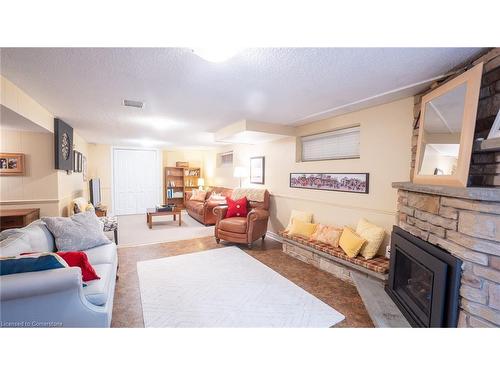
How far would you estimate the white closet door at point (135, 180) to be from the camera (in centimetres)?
661

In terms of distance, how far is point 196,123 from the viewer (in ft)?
12.0

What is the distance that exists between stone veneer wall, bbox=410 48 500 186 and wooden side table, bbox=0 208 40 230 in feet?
15.6

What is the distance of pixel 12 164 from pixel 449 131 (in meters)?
5.13

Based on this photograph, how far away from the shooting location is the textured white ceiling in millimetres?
1522

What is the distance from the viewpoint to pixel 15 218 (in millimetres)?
2885

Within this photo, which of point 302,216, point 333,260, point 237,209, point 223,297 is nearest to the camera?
point 223,297

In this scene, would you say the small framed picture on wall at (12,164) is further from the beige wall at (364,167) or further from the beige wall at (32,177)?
the beige wall at (364,167)

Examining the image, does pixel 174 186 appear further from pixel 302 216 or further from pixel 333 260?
pixel 333 260

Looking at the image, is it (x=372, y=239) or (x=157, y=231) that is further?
(x=157, y=231)

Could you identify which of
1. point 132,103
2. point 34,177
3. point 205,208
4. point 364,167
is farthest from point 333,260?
point 34,177
